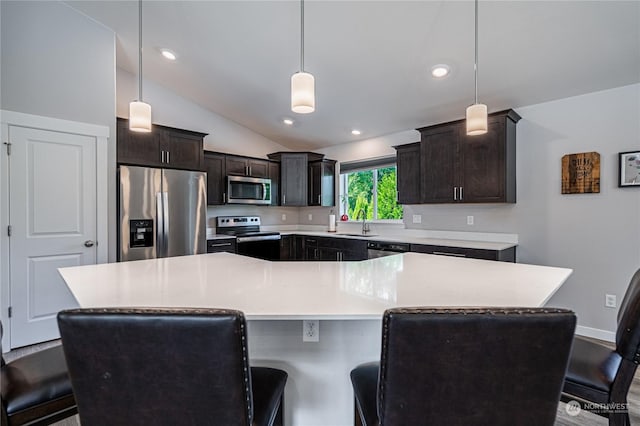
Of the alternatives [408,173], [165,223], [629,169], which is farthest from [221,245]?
[629,169]

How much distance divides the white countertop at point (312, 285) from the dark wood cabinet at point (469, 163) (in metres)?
1.59

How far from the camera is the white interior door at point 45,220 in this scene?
2744 mm

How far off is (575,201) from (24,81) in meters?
5.34

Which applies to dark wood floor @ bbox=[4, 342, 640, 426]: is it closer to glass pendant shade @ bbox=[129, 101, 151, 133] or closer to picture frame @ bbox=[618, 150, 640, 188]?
picture frame @ bbox=[618, 150, 640, 188]

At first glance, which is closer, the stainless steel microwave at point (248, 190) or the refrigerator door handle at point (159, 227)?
the refrigerator door handle at point (159, 227)

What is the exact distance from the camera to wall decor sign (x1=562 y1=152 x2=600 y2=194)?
9.44 ft

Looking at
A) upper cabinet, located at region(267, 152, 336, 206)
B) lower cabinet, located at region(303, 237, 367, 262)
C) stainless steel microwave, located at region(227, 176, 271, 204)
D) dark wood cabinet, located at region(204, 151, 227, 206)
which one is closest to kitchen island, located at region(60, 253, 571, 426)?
lower cabinet, located at region(303, 237, 367, 262)

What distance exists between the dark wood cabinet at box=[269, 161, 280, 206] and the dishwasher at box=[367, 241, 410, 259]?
1993 millimetres

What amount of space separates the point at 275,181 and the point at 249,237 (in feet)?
3.92

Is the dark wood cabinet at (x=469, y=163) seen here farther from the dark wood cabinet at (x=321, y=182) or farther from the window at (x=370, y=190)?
the dark wood cabinet at (x=321, y=182)

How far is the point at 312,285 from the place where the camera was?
4.64 ft

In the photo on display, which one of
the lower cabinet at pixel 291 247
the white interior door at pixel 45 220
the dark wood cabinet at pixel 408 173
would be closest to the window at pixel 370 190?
the dark wood cabinet at pixel 408 173

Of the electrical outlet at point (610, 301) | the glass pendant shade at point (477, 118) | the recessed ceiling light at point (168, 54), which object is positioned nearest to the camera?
the glass pendant shade at point (477, 118)

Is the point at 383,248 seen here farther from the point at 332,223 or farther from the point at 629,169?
the point at 629,169
